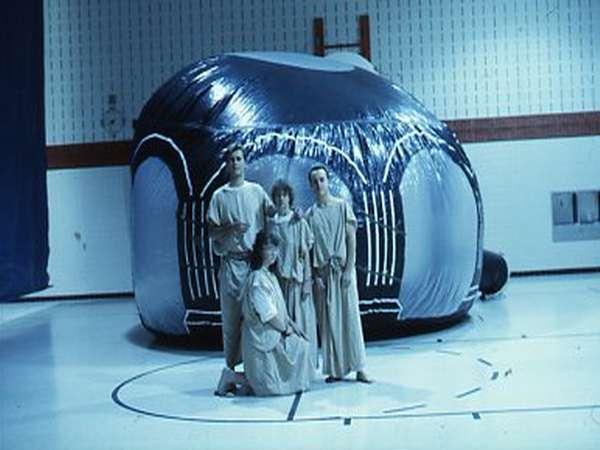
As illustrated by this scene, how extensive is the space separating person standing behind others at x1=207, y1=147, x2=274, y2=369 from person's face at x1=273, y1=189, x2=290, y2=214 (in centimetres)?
7

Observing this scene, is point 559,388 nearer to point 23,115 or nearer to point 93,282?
point 23,115

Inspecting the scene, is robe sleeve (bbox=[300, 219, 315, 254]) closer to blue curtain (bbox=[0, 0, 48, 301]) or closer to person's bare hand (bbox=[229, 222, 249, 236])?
person's bare hand (bbox=[229, 222, 249, 236])

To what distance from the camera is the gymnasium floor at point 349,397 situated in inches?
159

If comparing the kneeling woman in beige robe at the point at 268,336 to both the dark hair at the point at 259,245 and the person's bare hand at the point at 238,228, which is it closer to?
the dark hair at the point at 259,245

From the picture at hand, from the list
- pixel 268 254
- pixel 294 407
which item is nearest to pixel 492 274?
pixel 268 254

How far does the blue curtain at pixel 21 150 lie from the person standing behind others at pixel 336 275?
3363 millimetres

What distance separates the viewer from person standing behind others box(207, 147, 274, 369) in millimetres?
5062

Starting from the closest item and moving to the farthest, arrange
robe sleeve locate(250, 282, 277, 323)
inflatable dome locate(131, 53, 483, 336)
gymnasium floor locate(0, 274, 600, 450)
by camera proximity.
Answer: gymnasium floor locate(0, 274, 600, 450), robe sleeve locate(250, 282, 277, 323), inflatable dome locate(131, 53, 483, 336)

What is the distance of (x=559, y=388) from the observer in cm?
479

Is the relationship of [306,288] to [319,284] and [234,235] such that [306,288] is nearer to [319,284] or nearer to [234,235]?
[319,284]

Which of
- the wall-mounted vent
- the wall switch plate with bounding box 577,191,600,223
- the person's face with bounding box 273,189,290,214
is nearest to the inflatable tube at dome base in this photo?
the wall-mounted vent

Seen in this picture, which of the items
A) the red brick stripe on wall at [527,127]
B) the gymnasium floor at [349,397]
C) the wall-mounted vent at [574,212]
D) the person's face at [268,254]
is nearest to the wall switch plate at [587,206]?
the wall-mounted vent at [574,212]

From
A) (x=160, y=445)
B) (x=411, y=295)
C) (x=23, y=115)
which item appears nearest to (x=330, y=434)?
(x=160, y=445)

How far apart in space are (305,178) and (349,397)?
1.89m
